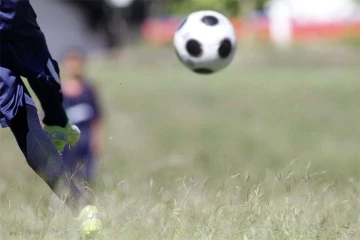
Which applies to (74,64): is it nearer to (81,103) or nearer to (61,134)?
(81,103)

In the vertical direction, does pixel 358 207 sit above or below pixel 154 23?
above

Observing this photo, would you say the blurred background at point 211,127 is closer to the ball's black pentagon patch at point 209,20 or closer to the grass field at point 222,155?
the grass field at point 222,155

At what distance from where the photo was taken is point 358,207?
16.8ft

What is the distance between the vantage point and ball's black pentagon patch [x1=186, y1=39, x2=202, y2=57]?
6721 mm

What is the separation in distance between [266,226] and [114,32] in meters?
44.1

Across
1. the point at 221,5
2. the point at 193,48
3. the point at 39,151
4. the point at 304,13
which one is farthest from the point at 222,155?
the point at 304,13

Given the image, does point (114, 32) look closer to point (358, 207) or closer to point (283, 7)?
point (283, 7)

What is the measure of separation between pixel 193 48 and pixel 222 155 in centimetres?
520

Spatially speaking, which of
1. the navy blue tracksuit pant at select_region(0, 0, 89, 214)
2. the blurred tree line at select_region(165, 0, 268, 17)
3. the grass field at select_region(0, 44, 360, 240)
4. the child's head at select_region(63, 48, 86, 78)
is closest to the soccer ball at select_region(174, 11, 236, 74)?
the grass field at select_region(0, 44, 360, 240)

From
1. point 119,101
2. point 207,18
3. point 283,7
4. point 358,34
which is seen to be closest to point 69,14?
point 283,7

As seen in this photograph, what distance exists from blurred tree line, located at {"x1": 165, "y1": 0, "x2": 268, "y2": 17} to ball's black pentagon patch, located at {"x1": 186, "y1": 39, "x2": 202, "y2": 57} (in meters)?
36.6

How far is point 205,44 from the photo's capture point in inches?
263

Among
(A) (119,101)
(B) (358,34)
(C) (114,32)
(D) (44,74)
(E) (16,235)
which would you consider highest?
(D) (44,74)

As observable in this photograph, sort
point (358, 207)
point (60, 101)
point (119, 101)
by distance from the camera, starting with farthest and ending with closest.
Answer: point (119, 101)
point (60, 101)
point (358, 207)
